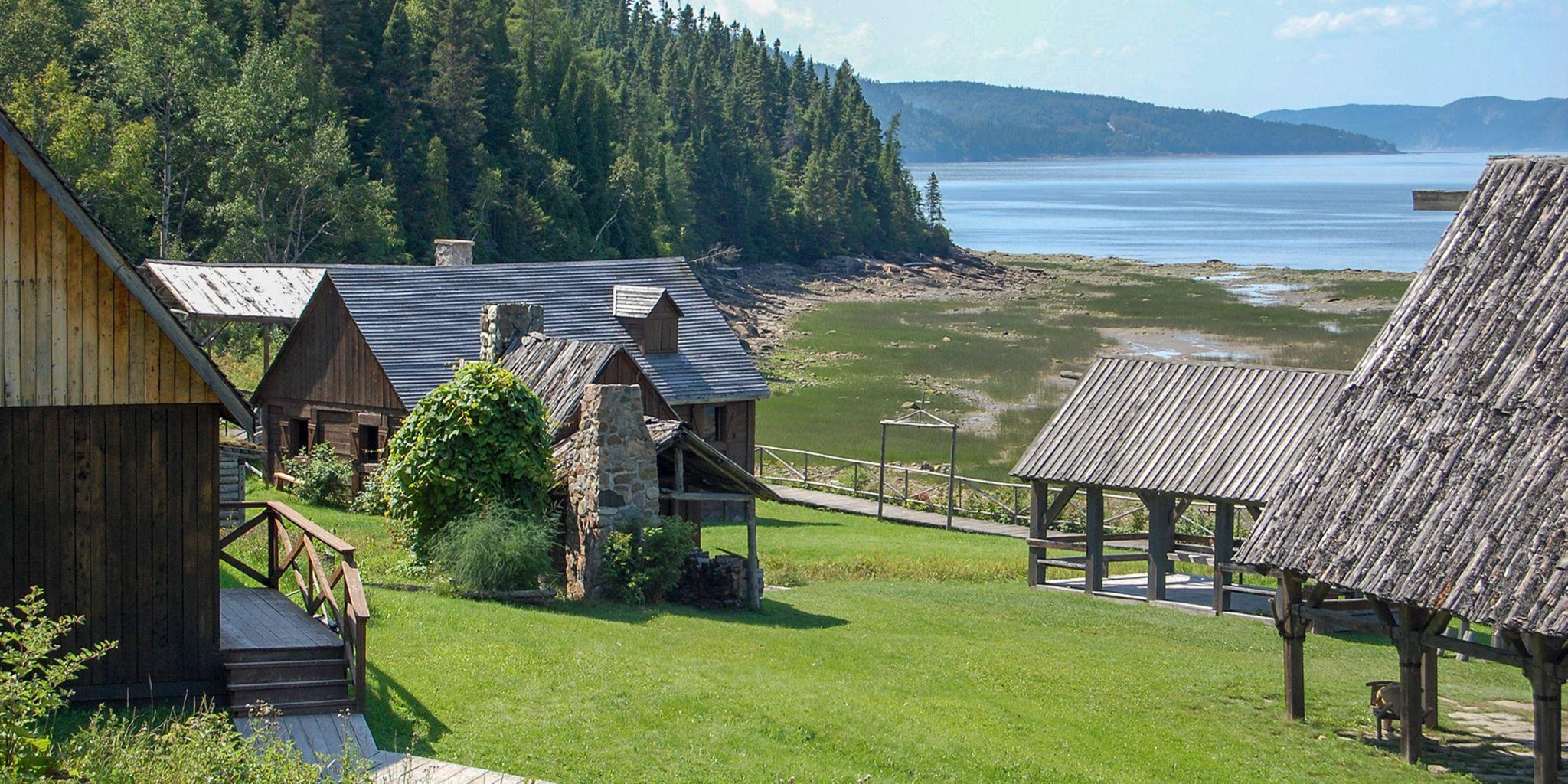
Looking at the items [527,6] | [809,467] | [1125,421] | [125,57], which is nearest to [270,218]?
[125,57]

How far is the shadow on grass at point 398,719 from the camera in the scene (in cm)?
1297

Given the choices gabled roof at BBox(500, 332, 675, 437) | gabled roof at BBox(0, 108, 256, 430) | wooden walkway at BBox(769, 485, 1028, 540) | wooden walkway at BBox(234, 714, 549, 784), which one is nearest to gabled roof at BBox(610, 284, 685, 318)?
wooden walkway at BBox(769, 485, 1028, 540)

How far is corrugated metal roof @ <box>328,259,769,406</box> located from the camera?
1300 inches

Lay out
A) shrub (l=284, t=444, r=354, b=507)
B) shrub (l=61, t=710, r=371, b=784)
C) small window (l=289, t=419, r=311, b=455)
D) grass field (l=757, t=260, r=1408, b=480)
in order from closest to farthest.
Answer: shrub (l=61, t=710, r=371, b=784), shrub (l=284, t=444, r=354, b=507), small window (l=289, t=419, r=311, b=455), grass field (l=757, t=260, r=1408, b=480)

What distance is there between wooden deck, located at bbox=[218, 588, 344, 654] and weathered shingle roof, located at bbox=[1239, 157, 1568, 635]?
1002 centimetres

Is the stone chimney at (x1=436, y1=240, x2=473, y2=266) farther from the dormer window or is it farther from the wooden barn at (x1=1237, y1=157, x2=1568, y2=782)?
the wooden barn at (x1=1237, y1=157, x2=1568, y2=782)

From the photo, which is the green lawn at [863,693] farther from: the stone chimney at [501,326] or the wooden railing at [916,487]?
the wooden railing at [916,487]

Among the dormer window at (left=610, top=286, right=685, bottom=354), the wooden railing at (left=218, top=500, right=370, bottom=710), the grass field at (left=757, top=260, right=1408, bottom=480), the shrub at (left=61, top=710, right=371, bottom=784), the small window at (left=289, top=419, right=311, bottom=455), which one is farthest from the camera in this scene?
the grass field at (left=757, top=260, right=1408, bottom=480)

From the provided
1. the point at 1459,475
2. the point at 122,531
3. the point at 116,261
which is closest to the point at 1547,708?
the point at 1459,475

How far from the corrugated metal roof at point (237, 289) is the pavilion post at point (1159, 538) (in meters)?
19.6

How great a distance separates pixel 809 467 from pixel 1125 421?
65.7ft

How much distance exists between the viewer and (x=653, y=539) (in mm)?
21250

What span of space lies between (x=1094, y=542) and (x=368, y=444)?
16.0m

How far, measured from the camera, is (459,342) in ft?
111
